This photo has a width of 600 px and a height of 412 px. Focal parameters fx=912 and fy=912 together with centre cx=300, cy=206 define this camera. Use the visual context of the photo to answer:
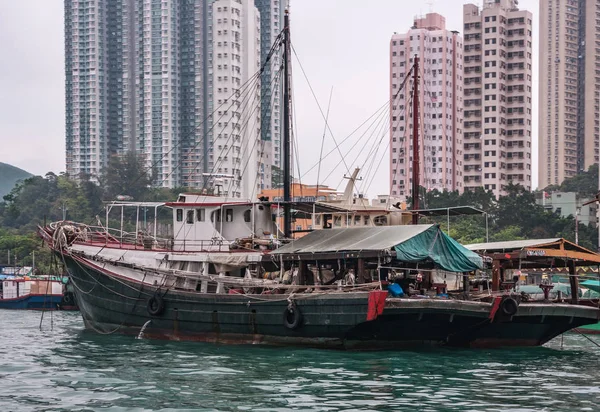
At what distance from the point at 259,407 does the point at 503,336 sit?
13.2 metres

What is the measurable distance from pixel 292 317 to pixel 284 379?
5741 millimetres

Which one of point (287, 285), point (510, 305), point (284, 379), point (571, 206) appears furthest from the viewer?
point (571, 206)

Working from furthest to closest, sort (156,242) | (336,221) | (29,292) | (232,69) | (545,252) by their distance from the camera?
1. (232,69)
2. (29,292)
3. (336,221)
4. (156,242)
5. (545,252)

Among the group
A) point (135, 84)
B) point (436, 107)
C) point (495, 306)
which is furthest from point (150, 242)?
point (135, 84)

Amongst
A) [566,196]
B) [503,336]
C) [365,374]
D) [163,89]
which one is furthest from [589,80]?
[365,374]

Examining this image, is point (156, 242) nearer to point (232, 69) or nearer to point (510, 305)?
point (510, 305)

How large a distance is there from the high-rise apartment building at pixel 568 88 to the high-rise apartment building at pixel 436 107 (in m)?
30.8

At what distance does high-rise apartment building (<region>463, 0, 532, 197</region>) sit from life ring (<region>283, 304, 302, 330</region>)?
8361 centimetres

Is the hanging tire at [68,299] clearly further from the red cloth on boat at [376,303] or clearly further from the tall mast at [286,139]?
the red cloth on boat at [376,303]

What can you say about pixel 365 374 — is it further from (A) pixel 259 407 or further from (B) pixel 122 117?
(B) pixel 122 117

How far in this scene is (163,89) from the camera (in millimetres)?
114438

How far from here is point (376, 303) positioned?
23500 millimetres

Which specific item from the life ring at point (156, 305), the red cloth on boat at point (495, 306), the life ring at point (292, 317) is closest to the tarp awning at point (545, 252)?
the red cloth on boat at point (495, 306)

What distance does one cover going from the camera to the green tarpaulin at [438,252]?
24.6m
